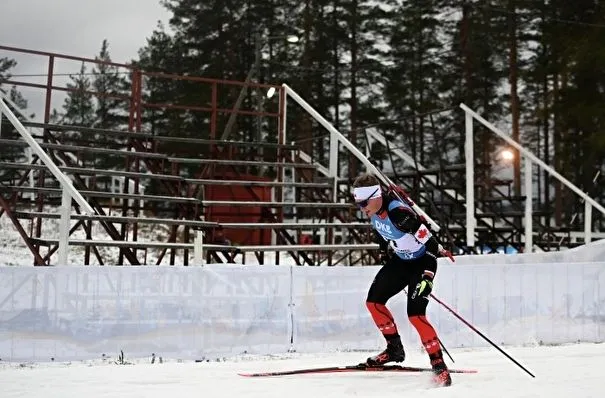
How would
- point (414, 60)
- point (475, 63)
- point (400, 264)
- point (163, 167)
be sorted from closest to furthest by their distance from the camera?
point (400, 264), point (163, 167), point (475, 63), point (414, 60)

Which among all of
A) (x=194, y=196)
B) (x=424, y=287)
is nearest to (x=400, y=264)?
(x=424, y=287)

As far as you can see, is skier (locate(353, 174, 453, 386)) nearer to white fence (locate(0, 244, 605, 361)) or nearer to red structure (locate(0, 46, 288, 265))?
white fence (locate(0, 244, 605, 361))

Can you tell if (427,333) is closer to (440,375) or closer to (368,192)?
(440,375)

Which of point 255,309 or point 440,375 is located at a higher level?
point 255,309

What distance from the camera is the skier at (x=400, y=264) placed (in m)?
5.93

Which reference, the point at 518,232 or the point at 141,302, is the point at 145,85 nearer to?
the point at 518,232

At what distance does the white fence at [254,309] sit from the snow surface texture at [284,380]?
29cm

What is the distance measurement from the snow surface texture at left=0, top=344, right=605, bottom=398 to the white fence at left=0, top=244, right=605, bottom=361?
29cm

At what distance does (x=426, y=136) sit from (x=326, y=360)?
35.7m

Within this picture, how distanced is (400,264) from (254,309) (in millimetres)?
2391

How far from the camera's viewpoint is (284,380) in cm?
608

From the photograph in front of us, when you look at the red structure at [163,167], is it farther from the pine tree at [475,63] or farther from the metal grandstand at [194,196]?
the pine tree at [475,63]

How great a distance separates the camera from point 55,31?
23.2m

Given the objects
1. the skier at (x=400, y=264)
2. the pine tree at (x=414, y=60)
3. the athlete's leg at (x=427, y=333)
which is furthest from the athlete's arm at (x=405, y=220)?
the pine tree at (x=414, y=60)
